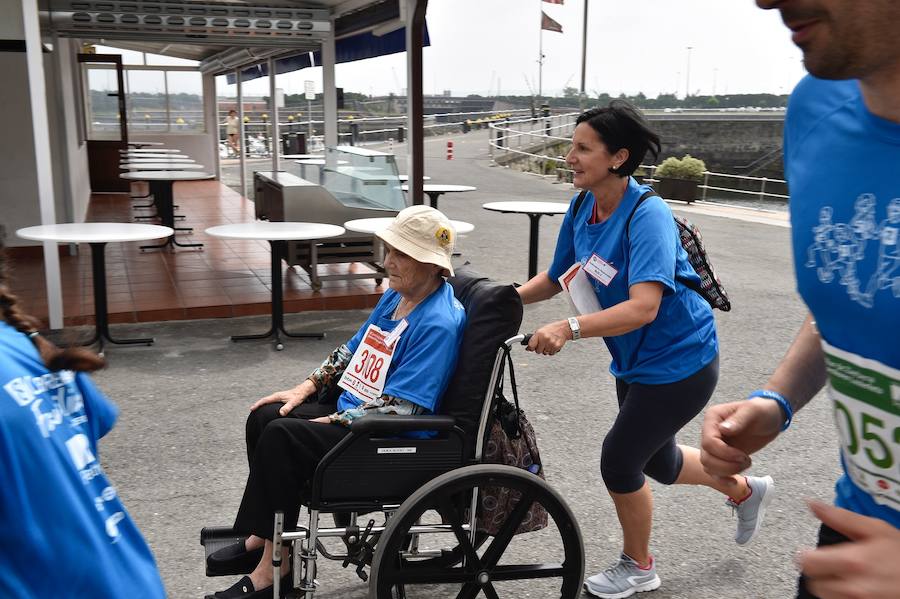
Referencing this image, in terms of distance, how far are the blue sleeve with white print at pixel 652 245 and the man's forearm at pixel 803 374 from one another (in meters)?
1.23

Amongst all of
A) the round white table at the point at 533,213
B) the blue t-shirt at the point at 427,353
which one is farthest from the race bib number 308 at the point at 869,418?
the round white table at the point at 533,213

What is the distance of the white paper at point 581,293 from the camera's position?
9.91 feet

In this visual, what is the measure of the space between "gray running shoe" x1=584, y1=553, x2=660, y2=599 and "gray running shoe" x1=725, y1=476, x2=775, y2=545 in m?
0.42

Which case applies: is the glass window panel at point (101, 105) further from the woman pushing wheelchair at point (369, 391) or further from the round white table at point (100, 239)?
the woman pushing wheelchair at point (369, 391)

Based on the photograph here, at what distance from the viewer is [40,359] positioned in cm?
140

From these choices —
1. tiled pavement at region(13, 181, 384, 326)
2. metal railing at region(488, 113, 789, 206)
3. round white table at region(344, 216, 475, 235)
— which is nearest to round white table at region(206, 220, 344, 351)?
round white table at region(344, 216, 475, 235)

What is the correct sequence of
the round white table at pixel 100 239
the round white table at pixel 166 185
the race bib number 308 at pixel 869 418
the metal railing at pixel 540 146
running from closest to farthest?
1. the race bib number 308 at pixel 869 418
2. the round white table at pixel 100 239
3. the round white table at pixel 166 185
4. the metal railing at pixel 540 146

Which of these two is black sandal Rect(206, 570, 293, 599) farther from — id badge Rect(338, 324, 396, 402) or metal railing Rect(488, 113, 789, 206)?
metal railing Rect(488, 113, 789, 206)

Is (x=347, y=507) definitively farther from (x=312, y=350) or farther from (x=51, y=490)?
(x=312, y=350)

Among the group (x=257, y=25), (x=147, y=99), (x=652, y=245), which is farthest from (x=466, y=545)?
(x=147, y=99)

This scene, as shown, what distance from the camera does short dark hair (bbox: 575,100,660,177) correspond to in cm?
295

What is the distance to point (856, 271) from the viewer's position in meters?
1.19

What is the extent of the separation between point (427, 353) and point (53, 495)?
1.58 m

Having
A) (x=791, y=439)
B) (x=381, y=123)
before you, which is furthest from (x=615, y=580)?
(x=381, y=123)
